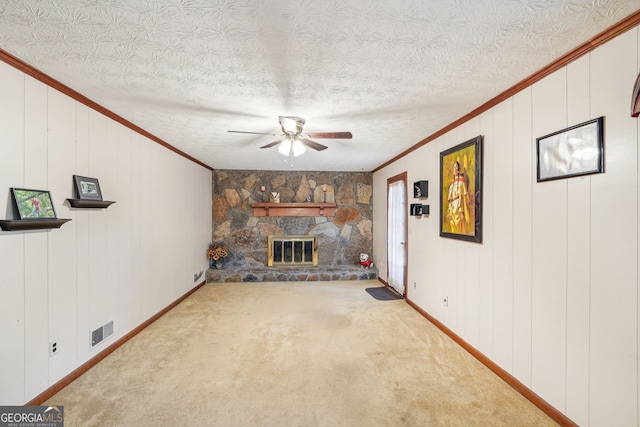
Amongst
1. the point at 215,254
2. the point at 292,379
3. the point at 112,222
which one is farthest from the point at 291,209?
the point at 292,379

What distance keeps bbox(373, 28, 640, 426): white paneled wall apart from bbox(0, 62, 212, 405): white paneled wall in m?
3.46

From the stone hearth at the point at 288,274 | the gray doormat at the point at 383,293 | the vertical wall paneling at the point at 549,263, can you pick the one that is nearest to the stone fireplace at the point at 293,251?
the stone hearth at the point at 288,274

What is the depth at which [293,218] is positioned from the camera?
5.80 m

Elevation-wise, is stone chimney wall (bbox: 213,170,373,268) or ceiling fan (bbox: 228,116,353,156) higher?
ceiling fan (bbox: 228,116,353,156)

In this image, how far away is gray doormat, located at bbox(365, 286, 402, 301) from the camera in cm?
423

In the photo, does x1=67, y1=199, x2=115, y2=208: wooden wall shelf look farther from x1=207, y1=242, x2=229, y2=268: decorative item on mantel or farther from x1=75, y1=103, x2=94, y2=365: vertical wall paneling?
x1=207, y1=242, x2=229, y2=268: decorative item on mantel

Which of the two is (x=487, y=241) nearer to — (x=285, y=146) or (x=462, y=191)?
(x=462, y=191)

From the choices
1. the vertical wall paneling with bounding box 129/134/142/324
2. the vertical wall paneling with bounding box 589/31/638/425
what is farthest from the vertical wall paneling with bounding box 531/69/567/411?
the vertical wall paneling with bounding box 129/134/142/324

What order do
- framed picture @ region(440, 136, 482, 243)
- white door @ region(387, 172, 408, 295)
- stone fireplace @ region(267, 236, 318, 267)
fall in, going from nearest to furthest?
framed picture @ region(440, 136, 482, 243) < white door @ region(387, 172, 408, 295) < stone fireplace @ region(267, 236, 318, 267)

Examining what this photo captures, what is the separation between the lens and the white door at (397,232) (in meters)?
4.18

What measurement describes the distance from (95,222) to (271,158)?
8.77 ft

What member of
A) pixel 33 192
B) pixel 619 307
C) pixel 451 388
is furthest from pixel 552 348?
pixel 33 192

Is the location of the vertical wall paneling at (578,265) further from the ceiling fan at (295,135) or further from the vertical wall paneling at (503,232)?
the ceiling fan at (295,135)

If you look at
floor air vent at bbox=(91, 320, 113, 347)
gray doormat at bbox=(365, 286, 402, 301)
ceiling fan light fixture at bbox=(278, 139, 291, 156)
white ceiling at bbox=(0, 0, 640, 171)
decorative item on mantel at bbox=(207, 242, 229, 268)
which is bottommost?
gray doormat at bbox=(365, 286, 402, 301)
